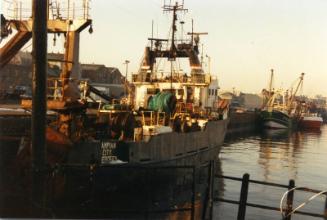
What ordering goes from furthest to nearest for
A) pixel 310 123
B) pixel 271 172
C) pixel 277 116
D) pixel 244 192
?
1. pixel 310 123
2. pixel 277 116
3. pixel 271 172
4. pixel 244 192

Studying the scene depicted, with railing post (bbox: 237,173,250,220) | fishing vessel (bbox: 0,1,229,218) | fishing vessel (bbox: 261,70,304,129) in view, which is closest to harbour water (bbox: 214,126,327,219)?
fishing vessel (bbox: 0,1,229,218)

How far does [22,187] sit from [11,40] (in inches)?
215

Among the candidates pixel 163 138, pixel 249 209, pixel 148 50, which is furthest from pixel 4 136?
pixel 148 50

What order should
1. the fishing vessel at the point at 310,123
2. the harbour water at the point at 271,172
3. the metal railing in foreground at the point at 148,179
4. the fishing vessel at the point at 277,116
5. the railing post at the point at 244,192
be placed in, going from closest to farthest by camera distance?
the railing post at the point at 244,192
the metal railing in foreground at the point at 148,179
the harbour water at the point at 271,172
the fishing vessel at the point at 277,116
the fishing vessel at the point at 310,123

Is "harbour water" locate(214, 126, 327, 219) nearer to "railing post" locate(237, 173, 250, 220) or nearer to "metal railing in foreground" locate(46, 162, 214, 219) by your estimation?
"metal railing in foreground" locate(46, 162, 214, 219)

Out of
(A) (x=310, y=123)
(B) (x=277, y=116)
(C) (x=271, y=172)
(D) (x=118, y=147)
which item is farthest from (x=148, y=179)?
(A) (x=310, y=123)

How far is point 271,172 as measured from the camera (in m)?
25.7

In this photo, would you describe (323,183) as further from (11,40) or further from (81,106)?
(11,40)

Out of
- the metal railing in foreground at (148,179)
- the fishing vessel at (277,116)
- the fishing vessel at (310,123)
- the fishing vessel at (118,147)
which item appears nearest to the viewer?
the metal railing in foreground at (148,179)

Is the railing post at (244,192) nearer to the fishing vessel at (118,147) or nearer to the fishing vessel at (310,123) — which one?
the fishing vessel at (118,147)

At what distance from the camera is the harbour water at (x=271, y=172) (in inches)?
650

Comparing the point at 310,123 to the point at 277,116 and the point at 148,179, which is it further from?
the point at 148,179

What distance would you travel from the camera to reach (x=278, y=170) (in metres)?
26.7

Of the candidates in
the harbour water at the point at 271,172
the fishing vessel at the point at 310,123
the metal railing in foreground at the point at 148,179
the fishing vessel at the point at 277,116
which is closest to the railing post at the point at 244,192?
the metal railing in foreground at the point at 148,179
